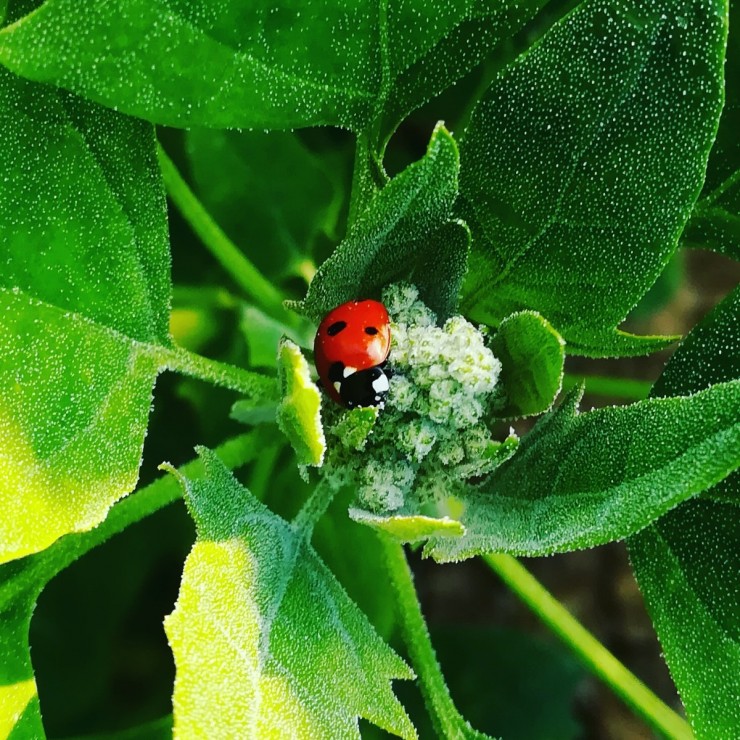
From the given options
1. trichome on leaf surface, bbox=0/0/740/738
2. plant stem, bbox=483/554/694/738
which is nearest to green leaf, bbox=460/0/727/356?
trichome on leaf surface, bbox=0/0/740/738

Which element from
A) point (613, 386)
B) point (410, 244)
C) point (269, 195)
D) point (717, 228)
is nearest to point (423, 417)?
point (410, 244)

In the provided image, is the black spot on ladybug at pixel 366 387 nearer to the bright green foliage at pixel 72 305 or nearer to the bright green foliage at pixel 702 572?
the bright green foliage at pixel 72 305

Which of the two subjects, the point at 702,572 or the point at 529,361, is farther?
the point at 702,572

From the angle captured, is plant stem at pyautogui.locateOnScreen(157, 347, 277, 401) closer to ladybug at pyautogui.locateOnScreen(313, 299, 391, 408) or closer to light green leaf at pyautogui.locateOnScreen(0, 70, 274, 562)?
light green leaf at pyautogui.locateOnScreen(0, 70, 274, 562)

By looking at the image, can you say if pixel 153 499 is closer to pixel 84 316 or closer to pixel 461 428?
pixel 84 316

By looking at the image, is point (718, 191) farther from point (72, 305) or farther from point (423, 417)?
point (72, 305)

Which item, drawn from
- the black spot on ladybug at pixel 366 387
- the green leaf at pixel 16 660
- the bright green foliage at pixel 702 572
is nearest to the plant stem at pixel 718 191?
the bright green foliage at pixel 702 572
